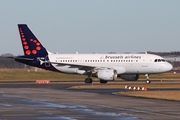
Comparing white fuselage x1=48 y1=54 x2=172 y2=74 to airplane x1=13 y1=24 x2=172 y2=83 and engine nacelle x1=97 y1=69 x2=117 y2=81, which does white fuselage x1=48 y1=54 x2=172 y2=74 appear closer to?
airplane x1=13 y1=24 x2=172 y2=83

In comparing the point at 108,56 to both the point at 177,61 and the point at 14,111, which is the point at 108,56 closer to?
the point at 14,111

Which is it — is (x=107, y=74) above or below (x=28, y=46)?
below

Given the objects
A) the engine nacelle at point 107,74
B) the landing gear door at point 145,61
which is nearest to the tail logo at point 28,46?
the engine nacelle at point 107,74

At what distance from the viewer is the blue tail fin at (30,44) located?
7294 cm

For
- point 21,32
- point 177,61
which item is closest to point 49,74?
point 21,32

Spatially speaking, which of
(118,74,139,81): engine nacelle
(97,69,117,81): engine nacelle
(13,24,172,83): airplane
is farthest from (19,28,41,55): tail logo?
(118,74,139,81): engine nacelle

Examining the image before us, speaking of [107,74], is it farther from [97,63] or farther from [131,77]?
[131,77]

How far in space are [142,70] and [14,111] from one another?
43.2 m

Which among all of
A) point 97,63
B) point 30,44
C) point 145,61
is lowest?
point 97,63

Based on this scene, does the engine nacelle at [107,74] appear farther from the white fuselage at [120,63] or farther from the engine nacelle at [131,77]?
the engine nacelle at [131,77]

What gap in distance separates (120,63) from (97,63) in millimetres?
3100

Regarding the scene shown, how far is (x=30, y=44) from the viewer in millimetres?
73688

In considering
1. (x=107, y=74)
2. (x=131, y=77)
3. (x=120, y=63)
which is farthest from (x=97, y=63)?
(x=131, y=77)

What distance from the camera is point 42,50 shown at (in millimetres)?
73125
